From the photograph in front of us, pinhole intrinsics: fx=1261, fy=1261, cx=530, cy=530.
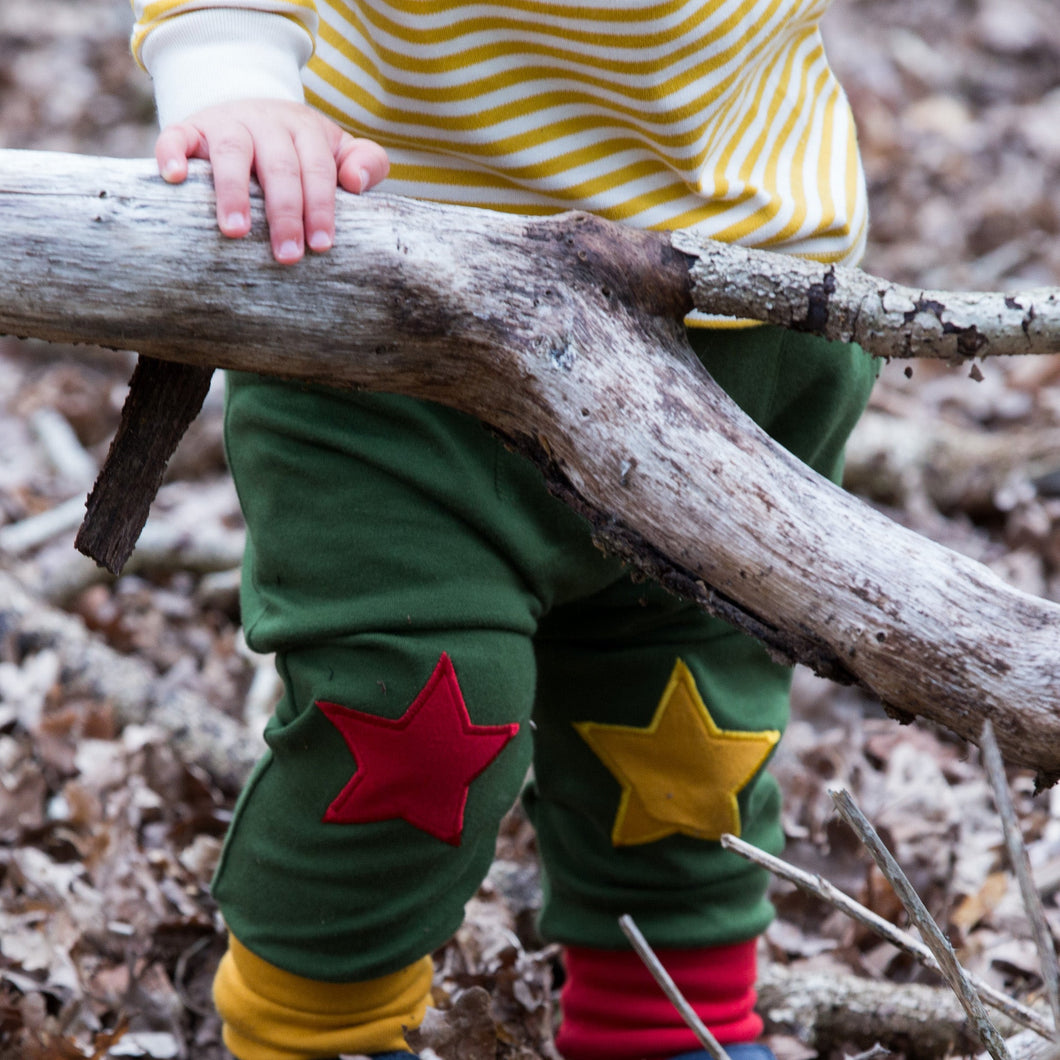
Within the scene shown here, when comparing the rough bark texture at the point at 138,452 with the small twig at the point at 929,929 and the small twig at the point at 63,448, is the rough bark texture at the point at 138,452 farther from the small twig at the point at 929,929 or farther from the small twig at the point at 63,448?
the small twig at the point at 63,448

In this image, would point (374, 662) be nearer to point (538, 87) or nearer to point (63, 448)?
point (538, 87)

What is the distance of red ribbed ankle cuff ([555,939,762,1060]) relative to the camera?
186 centimetres

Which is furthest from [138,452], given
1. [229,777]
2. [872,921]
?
[229,777]

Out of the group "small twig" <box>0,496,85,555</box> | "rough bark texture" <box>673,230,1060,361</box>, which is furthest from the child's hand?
"small twig" <box>0,496,85,555</box>

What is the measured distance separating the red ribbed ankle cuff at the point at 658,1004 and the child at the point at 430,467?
13.3 inches

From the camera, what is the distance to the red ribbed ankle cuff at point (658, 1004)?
6.09 ft

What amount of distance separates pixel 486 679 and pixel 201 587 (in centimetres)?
195

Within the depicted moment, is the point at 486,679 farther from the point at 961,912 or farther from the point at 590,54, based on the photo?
the point at 961,912

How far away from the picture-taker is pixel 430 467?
1447mm

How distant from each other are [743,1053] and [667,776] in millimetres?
438

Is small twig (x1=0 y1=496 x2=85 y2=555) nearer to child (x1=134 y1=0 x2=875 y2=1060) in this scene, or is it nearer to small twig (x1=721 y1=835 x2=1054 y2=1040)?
child (x1=134 y1=0 x2=875 y2=1060)

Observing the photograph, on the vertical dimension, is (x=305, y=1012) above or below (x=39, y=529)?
above

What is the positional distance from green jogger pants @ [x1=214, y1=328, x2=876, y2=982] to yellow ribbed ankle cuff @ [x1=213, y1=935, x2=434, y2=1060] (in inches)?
2.3

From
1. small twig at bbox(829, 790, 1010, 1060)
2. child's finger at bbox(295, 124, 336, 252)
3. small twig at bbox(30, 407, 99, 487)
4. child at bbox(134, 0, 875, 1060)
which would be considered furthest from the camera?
small twig at bbox(30, 407, 99, 487)
